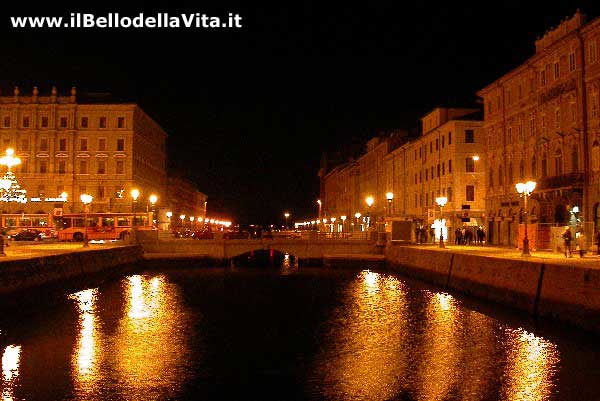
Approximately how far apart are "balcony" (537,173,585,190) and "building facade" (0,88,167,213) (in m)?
63.9

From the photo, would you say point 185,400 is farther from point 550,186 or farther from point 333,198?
point 333,198

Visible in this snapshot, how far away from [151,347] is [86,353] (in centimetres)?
218

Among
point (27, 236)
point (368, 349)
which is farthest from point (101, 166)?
point (368, 349)

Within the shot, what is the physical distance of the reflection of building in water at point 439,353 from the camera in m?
17.8

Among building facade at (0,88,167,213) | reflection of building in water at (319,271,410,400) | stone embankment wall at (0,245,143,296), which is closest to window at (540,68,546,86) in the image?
reflection of building in water at (319,271,410,400)

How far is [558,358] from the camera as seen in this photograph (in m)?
21.1

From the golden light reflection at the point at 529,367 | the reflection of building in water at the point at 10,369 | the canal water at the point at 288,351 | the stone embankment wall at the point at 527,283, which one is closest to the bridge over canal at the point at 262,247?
the stone embankment wall at the point at 527,283

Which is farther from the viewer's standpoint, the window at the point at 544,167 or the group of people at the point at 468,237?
the group of people at the point at 468,237

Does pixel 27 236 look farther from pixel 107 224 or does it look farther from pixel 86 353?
pixel 86 353

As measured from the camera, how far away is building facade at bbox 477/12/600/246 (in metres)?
44.6

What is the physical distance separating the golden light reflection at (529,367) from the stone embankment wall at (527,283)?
2.14m

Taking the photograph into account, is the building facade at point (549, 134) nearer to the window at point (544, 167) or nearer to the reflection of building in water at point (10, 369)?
the window at point (544, 167)

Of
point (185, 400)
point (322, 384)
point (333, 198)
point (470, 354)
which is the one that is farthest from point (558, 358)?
point (333, 198)

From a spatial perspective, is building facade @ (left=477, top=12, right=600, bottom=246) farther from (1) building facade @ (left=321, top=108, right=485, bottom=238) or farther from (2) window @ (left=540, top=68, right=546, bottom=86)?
(1) building facade @ (left=321, top=108, right=485, bottom=238)
